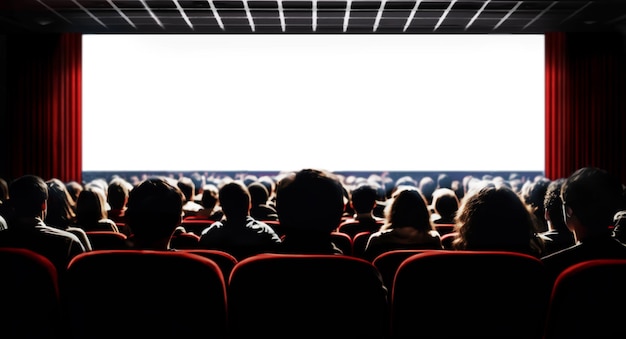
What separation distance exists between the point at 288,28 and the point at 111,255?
10063 mm

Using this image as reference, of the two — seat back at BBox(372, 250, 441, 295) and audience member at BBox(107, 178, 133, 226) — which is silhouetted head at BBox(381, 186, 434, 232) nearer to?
seat back at BBox(372, 250, 441, 295)

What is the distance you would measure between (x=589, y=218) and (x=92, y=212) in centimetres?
345

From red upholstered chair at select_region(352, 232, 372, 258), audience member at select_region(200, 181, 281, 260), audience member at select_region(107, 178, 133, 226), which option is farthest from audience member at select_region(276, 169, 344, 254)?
audience member at select_region(107, 178, 133, 226)

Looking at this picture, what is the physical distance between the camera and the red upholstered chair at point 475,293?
1.91 meters

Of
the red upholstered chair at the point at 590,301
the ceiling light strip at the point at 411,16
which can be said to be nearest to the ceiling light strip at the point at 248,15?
the ceiling light strip at the point at 411,16

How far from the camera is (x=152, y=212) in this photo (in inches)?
97.8

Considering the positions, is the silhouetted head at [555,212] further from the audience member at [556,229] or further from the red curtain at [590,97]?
the red curtain at [590,97]

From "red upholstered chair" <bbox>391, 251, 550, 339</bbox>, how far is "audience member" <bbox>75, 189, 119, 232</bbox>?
313 cm

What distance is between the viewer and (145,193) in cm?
252

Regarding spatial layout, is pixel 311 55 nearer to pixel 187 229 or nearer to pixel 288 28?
pixel 288 28

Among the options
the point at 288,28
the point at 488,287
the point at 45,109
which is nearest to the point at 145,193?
the point at 488,287

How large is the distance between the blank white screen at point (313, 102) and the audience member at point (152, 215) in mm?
11017

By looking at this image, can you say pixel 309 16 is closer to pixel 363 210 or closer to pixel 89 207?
pixel 363 210

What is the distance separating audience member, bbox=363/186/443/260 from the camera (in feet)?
11.4
